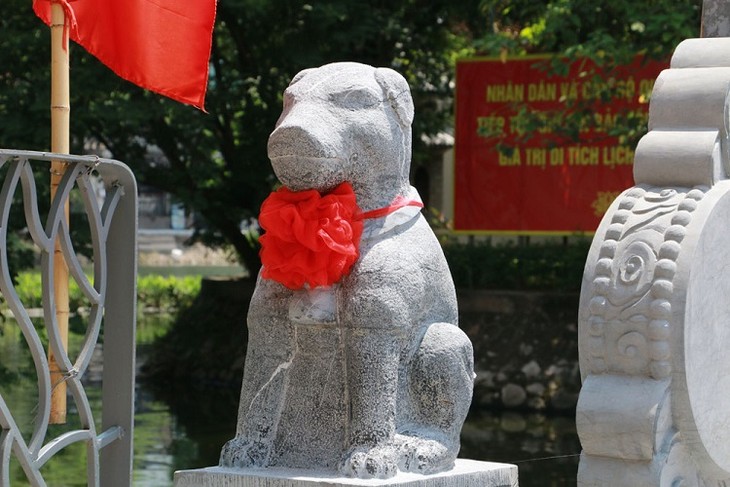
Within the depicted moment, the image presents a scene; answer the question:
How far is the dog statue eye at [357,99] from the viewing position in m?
4.69

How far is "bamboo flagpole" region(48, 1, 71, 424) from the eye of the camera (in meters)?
4.36

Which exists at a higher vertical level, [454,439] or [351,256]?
[351,256]

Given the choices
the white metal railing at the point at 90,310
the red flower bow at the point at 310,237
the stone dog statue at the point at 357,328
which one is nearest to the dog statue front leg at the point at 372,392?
the stone dog statue at the point at 357,328

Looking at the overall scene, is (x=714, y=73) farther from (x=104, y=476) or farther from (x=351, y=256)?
(x=104, y=476)

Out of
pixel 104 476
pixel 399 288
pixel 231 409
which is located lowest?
pixel 231 409

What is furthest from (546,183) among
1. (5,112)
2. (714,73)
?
(714,73)

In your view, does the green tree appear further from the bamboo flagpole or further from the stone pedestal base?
the stone pedestal base

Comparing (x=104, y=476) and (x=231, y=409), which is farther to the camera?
(x=231, y=409)

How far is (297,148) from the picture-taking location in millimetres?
4539

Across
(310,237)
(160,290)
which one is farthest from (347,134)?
(160,290)

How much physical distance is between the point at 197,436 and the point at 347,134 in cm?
856

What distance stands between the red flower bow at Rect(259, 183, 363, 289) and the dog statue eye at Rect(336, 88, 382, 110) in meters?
0.28

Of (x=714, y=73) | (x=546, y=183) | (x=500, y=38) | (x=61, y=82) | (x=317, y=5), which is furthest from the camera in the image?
(x=546, y=183)

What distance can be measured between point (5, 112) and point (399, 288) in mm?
9445
